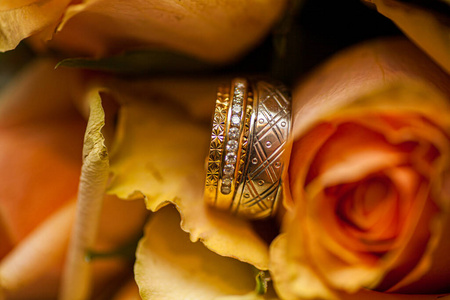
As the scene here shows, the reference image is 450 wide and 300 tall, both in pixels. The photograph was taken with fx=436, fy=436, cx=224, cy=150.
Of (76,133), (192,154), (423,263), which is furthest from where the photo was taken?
(76,133)

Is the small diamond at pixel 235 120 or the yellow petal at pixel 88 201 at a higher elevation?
the small diamond at pixel 235 120

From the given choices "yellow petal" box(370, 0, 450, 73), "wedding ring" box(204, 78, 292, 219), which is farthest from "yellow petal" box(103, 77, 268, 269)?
"yellow petal" box(370, 0, 450, 73)

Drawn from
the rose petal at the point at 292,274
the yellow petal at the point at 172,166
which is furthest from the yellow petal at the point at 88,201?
the rose petal at the point at 292,274

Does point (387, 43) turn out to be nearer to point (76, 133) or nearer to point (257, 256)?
point (257, 256)

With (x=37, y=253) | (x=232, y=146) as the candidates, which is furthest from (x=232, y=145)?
(x=37, y=253)

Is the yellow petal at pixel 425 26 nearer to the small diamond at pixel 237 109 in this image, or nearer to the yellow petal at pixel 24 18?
the small diamond at pixel 237 109

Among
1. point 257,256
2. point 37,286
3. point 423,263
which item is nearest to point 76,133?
point 37,286

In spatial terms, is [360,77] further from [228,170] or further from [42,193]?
[42,193]
